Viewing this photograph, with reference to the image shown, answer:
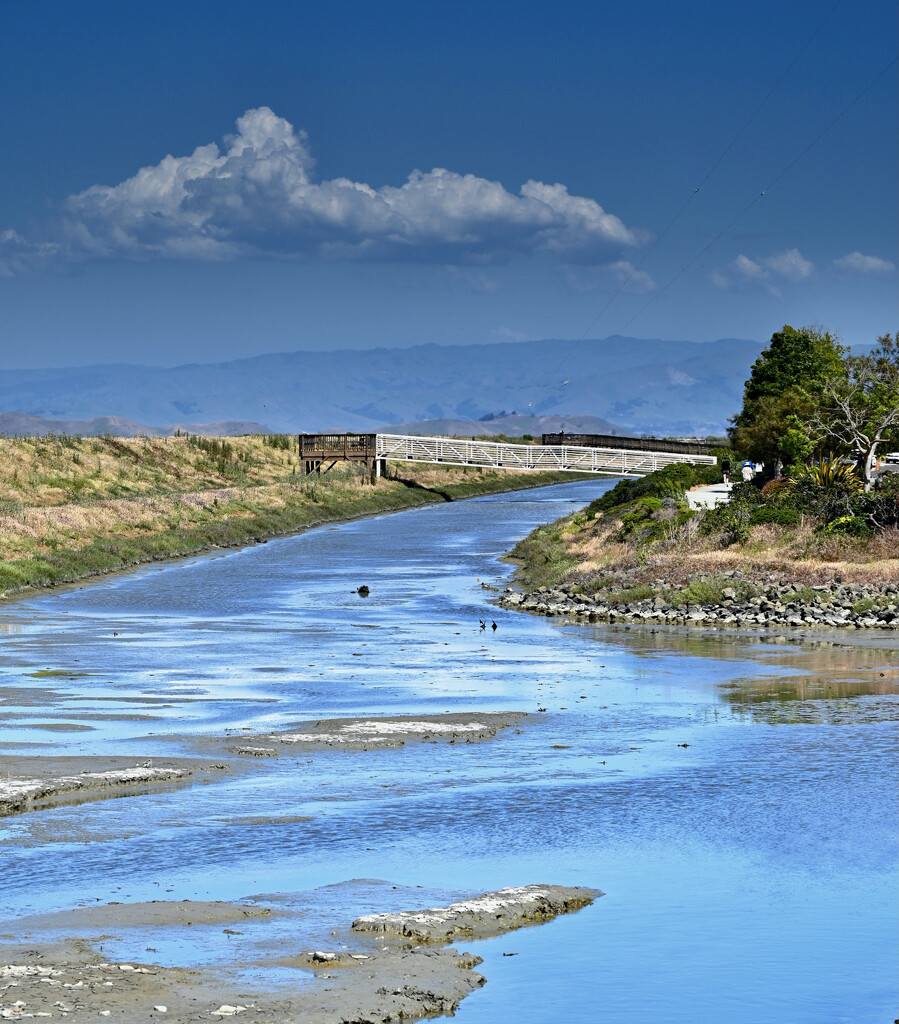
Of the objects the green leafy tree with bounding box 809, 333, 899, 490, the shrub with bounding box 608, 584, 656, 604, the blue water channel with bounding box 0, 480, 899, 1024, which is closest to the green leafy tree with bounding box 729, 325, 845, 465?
the green leafy tree with bounding box 809, 333, 899, 490

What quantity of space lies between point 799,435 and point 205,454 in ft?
197

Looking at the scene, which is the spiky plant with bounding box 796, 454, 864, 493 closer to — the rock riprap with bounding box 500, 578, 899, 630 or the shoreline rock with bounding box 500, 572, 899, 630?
the shoreline rock with bounding box 500, 572, 899, 630

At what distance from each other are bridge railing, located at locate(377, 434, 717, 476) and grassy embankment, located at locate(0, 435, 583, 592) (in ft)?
6.57

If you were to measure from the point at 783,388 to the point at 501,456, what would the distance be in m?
58.8

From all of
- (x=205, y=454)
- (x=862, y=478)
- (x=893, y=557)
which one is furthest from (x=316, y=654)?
(x=205, y=454)

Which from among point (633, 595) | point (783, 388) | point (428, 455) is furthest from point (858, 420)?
point (428, 455)

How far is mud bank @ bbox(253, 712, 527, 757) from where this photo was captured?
2045cm

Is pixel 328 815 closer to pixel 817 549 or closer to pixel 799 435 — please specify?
pixel 817 549

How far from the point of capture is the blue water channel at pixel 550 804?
36.7 feet

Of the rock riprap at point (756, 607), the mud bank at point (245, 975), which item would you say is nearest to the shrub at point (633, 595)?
the rock riprap at point (756, 607)

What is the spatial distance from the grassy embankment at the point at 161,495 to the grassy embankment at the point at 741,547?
1764 centimetres

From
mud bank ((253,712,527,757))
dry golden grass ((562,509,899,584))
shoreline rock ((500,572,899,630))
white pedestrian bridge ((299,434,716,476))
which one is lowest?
mud bank ((253,712,527,757))

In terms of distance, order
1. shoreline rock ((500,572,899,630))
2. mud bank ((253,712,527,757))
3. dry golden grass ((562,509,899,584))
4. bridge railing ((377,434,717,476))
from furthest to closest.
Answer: bridge railing ((377,434,717,476)) → dry golden grass ((562,509,899,584)) → shoreline rock ((500,572,899,630)) → mud bank ((253,712,527,757))

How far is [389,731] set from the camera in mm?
21359
